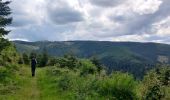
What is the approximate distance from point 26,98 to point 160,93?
10.2 m

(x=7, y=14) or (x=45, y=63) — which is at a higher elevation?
(x=7, y=14)

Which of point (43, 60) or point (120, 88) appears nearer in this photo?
point (120, 88)

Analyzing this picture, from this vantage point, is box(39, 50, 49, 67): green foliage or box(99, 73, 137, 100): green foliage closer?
box(99, 73, 137, 100): green foliage

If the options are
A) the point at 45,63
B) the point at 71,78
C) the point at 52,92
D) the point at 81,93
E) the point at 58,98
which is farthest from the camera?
the point at 45,63

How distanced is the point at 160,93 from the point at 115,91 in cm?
459

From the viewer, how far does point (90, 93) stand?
27859mm

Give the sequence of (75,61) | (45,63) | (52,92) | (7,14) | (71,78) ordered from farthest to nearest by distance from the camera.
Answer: (45,63) < (75,61) < (7,14) < (71,78) < (52,92)

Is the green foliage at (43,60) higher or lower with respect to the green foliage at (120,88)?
lower

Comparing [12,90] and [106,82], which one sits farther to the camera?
[12,90]

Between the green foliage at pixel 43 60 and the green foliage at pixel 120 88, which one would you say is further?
the green foliage at pixel 43 60

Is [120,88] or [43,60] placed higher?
[120,88]

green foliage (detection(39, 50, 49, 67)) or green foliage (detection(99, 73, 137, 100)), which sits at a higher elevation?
green foliage (detection(99, 73, 137, 100))

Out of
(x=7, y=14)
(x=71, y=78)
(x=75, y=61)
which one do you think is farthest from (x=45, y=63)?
(x=71, y=78)

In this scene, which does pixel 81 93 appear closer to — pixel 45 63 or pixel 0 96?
pixel 0 96
